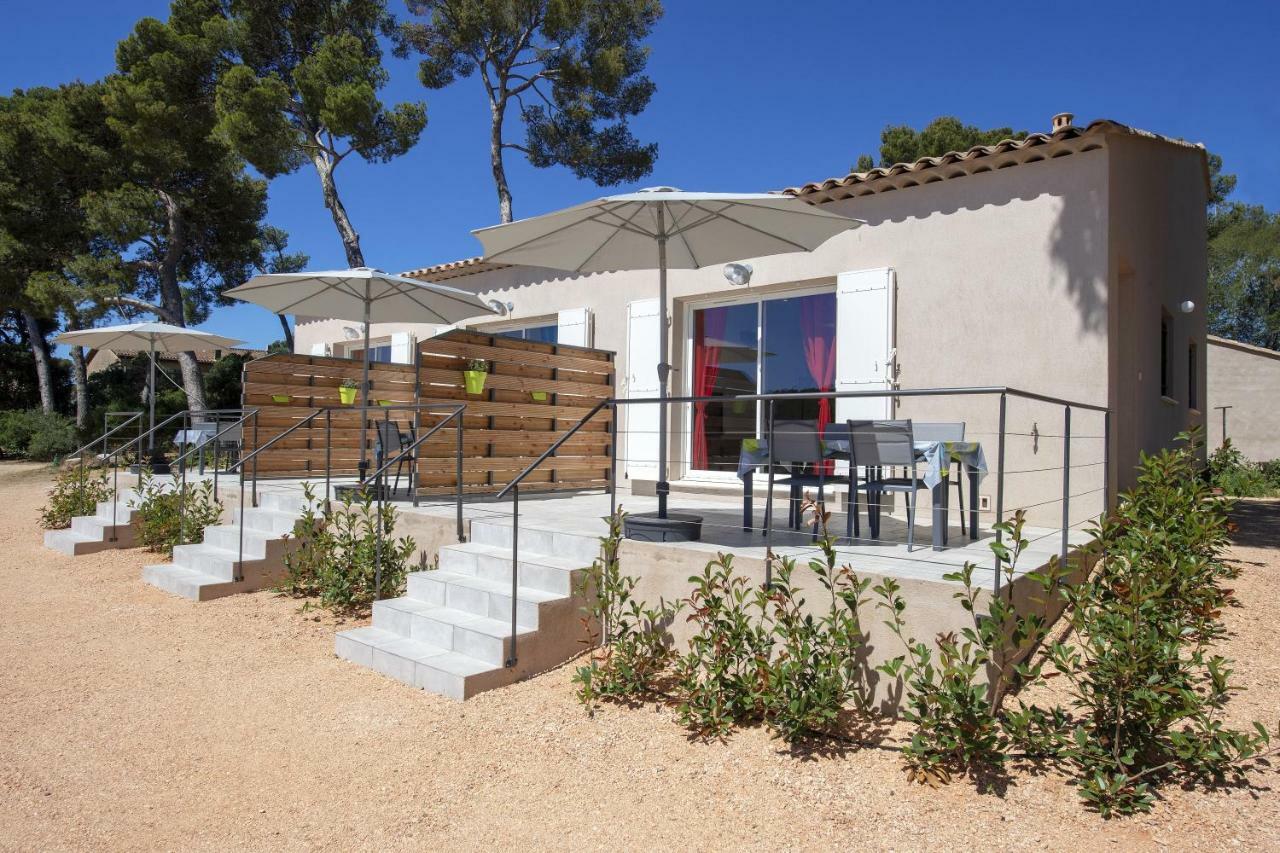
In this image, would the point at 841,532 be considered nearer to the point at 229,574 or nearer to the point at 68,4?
the point at 229,574

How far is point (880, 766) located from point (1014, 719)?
539 millimetres

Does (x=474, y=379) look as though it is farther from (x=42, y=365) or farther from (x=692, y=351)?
(x=42, y=365)

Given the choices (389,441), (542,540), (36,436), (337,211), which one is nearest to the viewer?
(542,540)

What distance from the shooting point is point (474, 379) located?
670cm

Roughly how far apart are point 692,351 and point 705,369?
9.7 inches

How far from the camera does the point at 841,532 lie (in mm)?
5109

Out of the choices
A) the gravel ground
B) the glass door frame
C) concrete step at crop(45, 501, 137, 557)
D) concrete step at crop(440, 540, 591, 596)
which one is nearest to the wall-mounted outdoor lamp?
the glass door frame

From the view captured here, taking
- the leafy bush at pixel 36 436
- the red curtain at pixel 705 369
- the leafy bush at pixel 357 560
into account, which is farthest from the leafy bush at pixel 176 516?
the leafy bush at pixel 36 436

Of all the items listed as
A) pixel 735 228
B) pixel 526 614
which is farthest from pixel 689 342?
pixel 526 614

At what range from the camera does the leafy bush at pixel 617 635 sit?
12.5 ft

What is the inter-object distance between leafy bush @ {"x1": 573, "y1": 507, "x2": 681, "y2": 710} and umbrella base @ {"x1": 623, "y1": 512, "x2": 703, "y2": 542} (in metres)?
0.12

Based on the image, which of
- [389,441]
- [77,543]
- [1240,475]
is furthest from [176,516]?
[1240,475]

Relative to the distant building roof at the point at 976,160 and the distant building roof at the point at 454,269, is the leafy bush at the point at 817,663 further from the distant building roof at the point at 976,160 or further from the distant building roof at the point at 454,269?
the distant building roof at the point at 454,269

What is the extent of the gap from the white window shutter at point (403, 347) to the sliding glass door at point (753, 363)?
4.76 m
